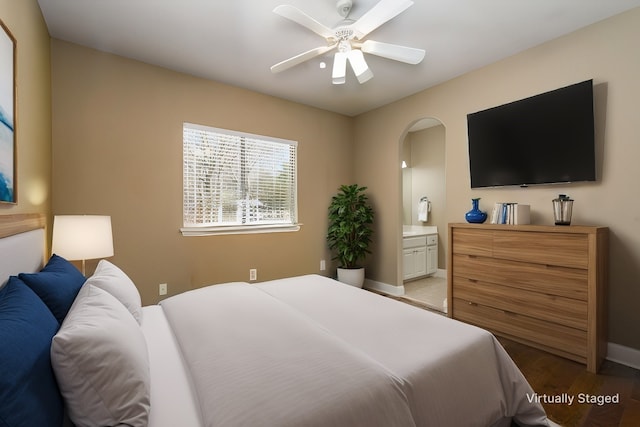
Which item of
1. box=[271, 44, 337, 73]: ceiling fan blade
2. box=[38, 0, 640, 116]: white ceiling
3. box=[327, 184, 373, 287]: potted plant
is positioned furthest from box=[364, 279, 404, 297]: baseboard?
box=[271, 44, 337, 73]: ceiling fan blade

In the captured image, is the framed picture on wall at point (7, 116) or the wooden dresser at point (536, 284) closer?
the framed picture on wall at point (7, 116)

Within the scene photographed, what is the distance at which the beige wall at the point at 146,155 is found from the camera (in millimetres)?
2641

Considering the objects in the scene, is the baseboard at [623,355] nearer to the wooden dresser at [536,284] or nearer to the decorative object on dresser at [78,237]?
the wooden dresser at [536,284]

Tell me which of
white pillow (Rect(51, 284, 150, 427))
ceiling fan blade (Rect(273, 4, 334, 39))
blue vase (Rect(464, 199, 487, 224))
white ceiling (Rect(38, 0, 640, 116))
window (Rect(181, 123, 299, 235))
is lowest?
white pillow (Rect(51, 284, 150, 427))

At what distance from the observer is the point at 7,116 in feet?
4.70

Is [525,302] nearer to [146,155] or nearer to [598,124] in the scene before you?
[598,124]

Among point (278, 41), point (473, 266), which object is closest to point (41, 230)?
point (278, 41)

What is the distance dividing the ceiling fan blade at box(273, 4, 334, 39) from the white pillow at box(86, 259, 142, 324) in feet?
5.77

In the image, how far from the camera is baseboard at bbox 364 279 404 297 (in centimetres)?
405

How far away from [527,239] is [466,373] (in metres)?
1.72

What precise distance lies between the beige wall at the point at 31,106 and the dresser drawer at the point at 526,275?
3.39 m

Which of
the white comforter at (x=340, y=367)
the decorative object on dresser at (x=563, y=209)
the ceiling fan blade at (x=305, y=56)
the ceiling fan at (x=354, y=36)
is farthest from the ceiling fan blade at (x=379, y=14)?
the decorative object on dresser at (x=563, y=209)

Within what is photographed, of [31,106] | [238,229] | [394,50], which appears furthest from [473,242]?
[31,106]

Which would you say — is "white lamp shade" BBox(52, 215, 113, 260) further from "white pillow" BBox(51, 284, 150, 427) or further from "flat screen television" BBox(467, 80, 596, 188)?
"flat screen television" BBox(467, 80, 596, 188)
